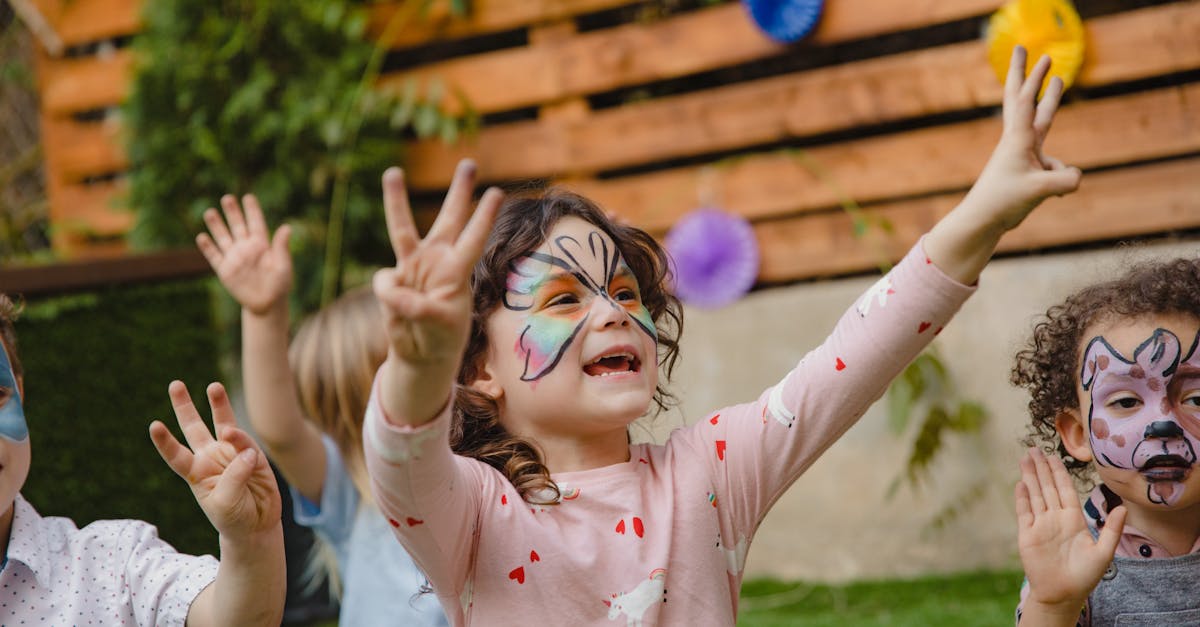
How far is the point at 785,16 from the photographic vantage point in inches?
183

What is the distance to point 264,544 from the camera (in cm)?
197

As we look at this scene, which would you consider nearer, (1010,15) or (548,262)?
(548,262)

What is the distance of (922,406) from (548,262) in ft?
8.98

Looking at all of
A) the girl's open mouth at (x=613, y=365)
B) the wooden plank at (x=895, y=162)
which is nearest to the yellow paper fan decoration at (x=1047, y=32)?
the wooden plank at (x=895, y=162)

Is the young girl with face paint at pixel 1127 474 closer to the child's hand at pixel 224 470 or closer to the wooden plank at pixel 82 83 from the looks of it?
the child's hand at pixel 224 470

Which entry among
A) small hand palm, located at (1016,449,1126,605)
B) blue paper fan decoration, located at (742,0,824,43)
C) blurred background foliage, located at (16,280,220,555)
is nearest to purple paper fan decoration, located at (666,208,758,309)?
blue paper fan decoration, located at (742,0,824,43)

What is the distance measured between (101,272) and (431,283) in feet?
10.4

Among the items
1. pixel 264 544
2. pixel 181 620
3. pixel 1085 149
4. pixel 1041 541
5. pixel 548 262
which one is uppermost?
pixel 1085 149

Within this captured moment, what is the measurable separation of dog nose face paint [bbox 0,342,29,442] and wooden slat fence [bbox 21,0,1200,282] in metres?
3.13

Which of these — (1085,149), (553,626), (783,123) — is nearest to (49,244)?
(783,123)

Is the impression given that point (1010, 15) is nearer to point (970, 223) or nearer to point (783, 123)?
point (783, 123)

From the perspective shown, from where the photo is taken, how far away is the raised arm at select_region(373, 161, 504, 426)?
159 centimetres

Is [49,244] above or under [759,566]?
above

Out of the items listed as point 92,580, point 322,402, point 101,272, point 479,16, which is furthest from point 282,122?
point 92,580
